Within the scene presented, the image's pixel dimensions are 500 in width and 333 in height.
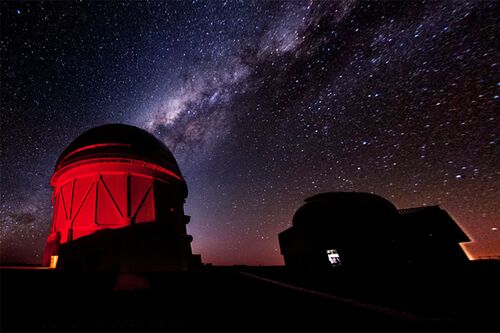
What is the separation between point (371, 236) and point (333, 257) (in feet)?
10.0

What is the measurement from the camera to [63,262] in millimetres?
9391

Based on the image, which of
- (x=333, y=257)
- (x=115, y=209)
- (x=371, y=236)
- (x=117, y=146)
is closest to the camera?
(x=115, y=209)

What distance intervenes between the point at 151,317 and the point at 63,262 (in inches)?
392

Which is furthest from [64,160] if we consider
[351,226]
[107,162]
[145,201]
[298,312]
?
[351,226]

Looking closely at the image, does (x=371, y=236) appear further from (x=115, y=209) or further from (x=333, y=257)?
(x=115, y=209)

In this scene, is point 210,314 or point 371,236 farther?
point 371,236

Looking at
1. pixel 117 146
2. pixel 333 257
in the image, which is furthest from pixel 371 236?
pixel 117 146

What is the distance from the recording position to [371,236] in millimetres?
14352

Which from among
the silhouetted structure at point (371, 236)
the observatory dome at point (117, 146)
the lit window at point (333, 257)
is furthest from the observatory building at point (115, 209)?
the lit window at point (333, 257)

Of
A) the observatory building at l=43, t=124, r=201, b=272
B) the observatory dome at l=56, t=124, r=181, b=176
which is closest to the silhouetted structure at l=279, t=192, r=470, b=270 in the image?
the observatory building at l=43, t=124, r=201, b=272

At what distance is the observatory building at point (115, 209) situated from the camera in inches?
374

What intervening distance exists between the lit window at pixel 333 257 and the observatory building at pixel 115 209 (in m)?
9.89

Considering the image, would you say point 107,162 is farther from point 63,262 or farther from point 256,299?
point 256,299

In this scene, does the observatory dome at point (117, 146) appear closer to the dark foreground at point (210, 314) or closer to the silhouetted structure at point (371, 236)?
the dark foreground at point (210, 314)
